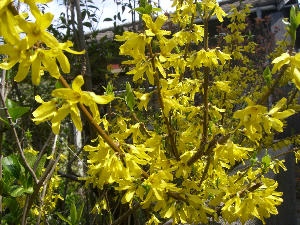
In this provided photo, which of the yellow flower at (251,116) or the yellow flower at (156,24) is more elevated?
the yellow flower at (156,24)

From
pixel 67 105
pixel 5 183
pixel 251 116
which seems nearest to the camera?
pixel 67 105

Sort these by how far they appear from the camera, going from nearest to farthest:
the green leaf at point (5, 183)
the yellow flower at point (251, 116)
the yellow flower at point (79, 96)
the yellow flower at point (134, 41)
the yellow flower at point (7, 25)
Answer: the yellow flower at point (7, 25) < the yellow flower at point (79, 96) < the yellow flower at point (251, 116) < the yellow flower at point (134, 41) < the green leaf at point (5, 183)

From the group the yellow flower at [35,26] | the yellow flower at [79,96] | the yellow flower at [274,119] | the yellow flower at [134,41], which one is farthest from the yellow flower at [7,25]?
the yellow flower at [274,119]

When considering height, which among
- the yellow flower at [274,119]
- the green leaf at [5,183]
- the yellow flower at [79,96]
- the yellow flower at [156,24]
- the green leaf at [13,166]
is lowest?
the green leaf at [5,183]

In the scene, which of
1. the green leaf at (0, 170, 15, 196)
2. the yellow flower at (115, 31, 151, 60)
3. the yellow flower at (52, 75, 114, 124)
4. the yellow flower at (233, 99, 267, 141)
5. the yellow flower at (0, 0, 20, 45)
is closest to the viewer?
the yellow flower at (0, 0, 20, 45)

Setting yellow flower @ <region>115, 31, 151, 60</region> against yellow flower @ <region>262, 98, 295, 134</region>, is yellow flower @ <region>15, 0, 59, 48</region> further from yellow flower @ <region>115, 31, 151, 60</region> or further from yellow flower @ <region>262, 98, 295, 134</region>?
yellow flower @ <region>262, 98, 295, 134</region>

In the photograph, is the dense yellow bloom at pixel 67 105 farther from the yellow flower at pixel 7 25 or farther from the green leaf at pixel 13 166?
the green leaf at pixel 13 166

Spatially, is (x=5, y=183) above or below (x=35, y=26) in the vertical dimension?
below

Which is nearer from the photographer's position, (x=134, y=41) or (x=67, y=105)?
(x=67, y=105)

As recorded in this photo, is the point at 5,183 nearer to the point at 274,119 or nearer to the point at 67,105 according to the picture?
the point at 67,105

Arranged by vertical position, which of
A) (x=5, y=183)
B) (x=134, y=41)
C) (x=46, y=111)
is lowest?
(x=5, y=183)

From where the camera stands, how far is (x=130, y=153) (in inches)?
38.1

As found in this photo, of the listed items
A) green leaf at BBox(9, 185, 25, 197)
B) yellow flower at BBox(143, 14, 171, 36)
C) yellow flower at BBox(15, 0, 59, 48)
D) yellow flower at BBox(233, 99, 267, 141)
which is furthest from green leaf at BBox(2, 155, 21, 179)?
yellow flower at BBox(233, 99, 267, 141)

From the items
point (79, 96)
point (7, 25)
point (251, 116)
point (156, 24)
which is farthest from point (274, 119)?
point (7, 25)
